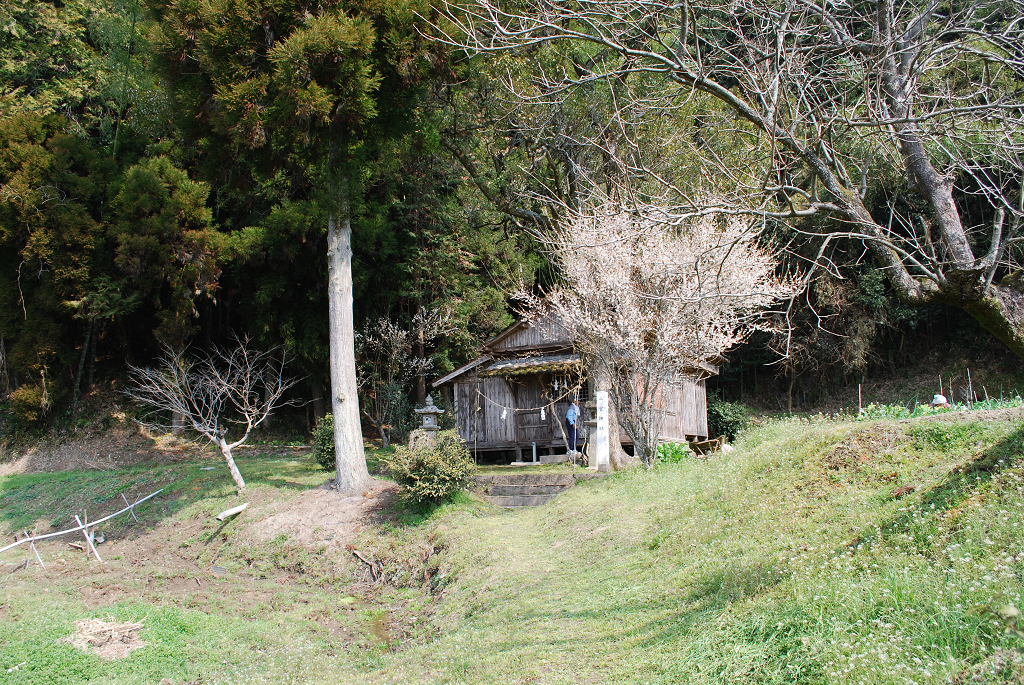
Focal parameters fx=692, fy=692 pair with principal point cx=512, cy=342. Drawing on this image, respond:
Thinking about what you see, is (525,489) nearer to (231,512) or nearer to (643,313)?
(643,313)

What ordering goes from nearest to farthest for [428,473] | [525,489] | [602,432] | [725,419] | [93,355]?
[428,473] → [525,489] → [602,432] → [93,355] → [725,419]

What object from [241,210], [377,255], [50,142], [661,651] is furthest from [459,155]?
[661,651]

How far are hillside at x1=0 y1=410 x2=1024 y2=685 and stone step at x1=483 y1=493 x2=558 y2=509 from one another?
0.49 meters

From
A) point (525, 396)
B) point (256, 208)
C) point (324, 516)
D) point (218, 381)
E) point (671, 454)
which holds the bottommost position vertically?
point (324, 516)

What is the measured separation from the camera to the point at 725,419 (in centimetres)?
2256

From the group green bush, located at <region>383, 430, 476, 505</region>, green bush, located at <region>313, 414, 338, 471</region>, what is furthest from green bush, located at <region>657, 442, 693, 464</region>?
green bush, located at <region>313, 414, 338, 471</region>

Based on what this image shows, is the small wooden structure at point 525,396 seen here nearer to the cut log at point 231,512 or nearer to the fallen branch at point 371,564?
the fallen branch at point 371,564

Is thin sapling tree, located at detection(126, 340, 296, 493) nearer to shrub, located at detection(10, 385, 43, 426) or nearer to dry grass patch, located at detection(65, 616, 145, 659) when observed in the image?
shrub, located at detection(10, 385, 43, 426)

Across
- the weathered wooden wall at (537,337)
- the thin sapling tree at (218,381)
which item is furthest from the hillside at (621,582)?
the weathered wooden wall at (537,337)

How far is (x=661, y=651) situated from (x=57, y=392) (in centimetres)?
2073

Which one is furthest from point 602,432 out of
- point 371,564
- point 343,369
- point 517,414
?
point 343,369

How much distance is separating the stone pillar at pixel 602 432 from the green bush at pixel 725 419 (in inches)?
379

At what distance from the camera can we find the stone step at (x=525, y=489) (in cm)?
1321

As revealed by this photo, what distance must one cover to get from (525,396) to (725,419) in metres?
7.77
